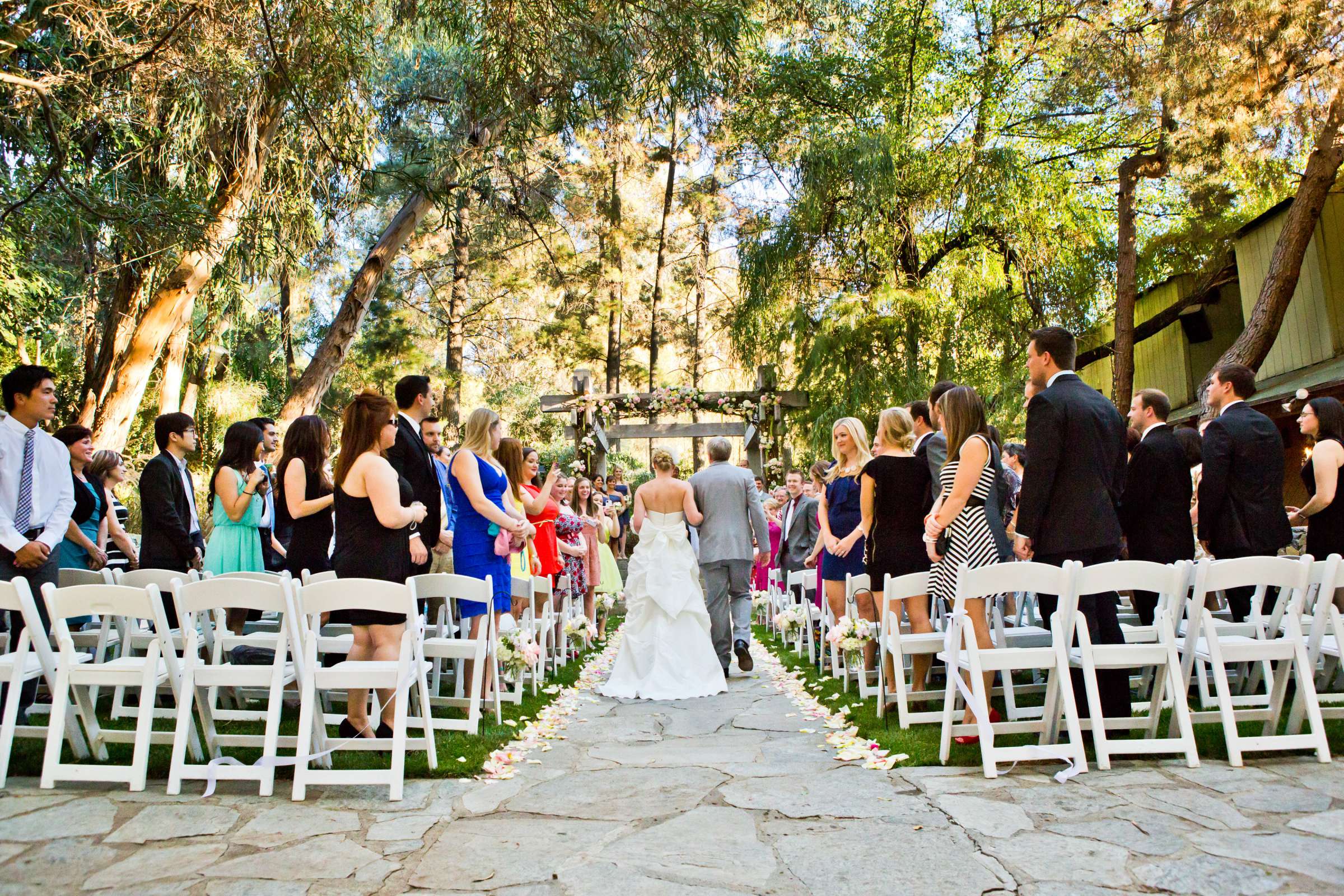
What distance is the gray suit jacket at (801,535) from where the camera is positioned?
9898 millimetres

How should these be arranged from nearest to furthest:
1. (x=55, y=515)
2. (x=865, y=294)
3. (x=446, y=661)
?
(x=55, y=515), (x=446, y=661), (x=865, y=294)

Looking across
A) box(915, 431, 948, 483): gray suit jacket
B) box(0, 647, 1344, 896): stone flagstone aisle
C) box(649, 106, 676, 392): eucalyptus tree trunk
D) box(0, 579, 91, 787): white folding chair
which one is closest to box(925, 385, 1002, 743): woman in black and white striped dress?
box(915, 431, 948, 483): gray suit jacket

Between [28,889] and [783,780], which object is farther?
[783,780]

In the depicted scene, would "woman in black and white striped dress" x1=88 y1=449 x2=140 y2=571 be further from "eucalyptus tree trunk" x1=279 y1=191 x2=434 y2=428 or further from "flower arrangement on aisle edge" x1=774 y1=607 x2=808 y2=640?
"flower arrangement on aisle edge" x1=774 y1=607 x2=808 y2=640

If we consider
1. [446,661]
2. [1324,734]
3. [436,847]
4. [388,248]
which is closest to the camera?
[436,847]

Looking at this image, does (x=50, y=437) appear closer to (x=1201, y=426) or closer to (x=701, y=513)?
(x=701, y=513)

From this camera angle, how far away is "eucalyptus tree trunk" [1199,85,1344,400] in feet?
33.4

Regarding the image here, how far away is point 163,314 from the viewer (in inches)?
364

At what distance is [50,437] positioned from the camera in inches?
204

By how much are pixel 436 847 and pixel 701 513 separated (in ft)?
16.5

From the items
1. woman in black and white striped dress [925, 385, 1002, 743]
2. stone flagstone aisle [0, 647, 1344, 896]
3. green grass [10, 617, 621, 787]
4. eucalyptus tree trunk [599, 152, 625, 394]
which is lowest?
stone flagstone aisle [0, 647, 1344, 896]

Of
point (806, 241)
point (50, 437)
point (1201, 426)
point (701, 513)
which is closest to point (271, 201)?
point (50, 437)

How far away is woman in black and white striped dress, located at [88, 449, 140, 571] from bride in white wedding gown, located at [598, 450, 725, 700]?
3.42 meters

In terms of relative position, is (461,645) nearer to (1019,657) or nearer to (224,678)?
(224,678)
